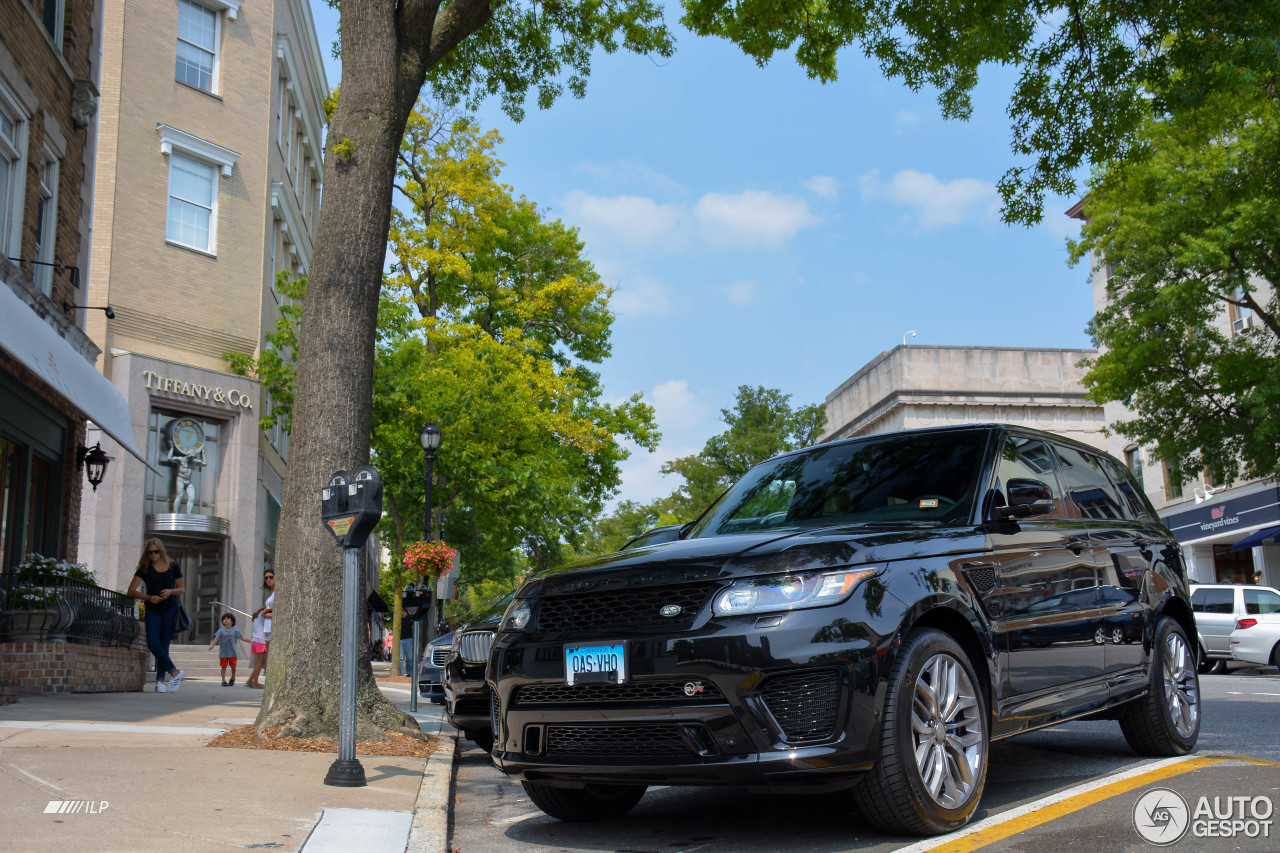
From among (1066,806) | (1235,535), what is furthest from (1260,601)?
(1066,806)

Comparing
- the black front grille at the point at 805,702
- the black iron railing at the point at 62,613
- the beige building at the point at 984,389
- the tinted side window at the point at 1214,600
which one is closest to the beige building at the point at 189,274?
the black iron railing at the point at 62,613

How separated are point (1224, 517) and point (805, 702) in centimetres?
3664

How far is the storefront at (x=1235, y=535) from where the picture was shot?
110 feet

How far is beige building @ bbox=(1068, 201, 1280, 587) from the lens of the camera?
33531 millimetres

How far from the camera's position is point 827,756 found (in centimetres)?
412

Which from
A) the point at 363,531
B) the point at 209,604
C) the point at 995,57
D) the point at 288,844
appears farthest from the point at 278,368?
the point at 288,844

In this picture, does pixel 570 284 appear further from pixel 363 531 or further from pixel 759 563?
pixel 759 563

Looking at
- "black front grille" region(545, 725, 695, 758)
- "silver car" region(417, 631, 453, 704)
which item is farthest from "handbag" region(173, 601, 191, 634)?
"black front grille" region(545, 725, 695, 758)

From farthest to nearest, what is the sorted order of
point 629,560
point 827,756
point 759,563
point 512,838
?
point 512,838, point 629,560, point 759,563, point 827,756

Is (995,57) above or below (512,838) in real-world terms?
above

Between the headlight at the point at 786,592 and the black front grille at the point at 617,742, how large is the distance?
53cm

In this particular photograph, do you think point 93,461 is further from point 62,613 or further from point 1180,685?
point 1180,685

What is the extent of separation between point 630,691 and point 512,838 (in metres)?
1.30

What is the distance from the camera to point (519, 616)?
5.02 metres
